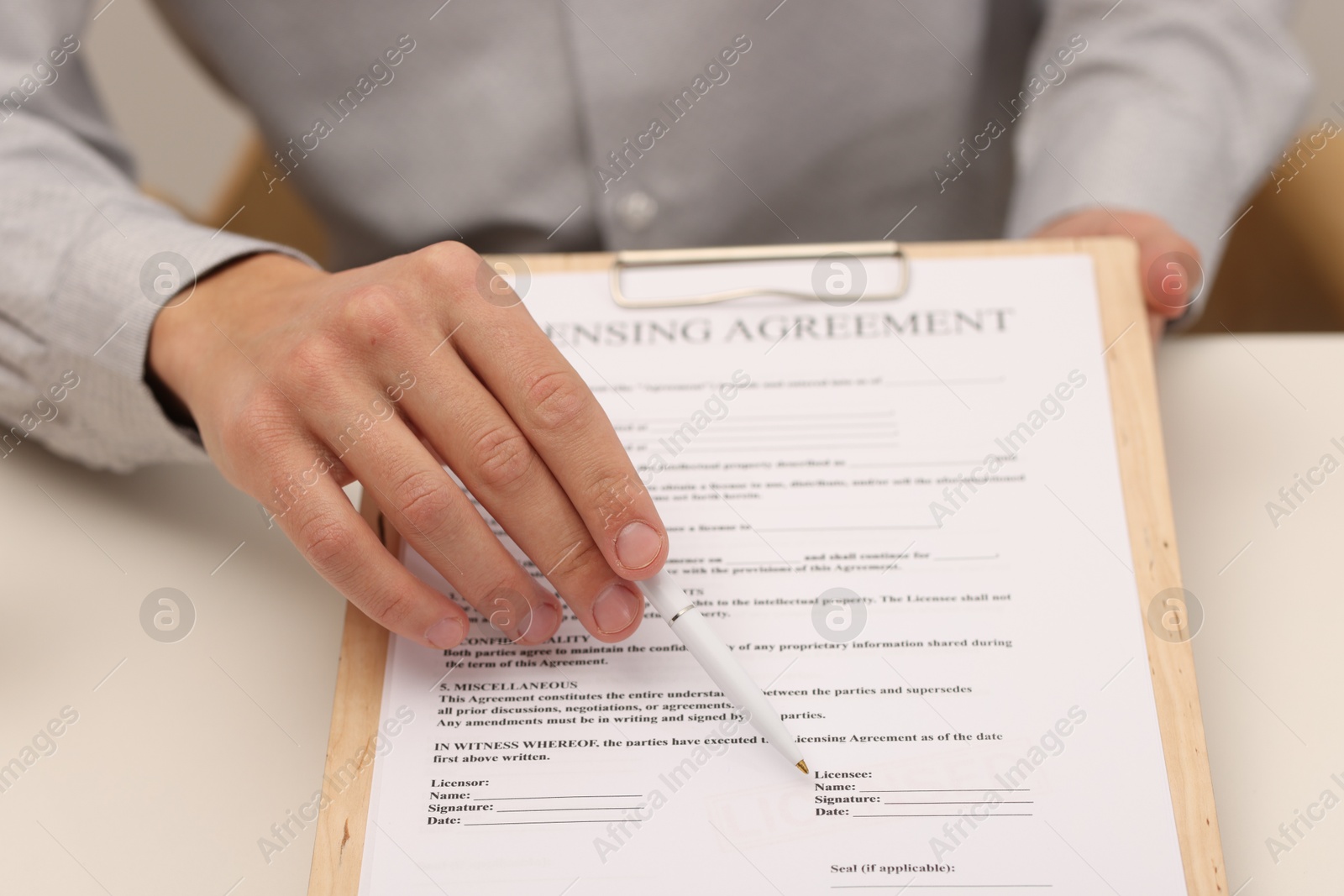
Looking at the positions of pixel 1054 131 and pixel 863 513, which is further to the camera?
pixel 1054 131

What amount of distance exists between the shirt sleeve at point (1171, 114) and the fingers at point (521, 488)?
0.51 meters

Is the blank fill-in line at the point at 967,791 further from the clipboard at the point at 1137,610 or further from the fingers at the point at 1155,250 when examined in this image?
the fingers at the point at 1155,250

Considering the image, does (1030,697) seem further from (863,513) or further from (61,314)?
(61,314)

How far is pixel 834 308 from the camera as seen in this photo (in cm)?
56

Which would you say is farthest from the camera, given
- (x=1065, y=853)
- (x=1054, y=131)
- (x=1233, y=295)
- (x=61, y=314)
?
(x=1233, y=295)

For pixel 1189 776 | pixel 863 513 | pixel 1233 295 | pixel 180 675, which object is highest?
pixel 180 675

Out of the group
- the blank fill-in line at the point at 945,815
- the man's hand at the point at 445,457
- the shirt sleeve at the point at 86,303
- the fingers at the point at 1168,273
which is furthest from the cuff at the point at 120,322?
the fingers at the point at 1168,273

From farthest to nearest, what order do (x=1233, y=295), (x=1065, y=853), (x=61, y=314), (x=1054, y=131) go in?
1. (x=1233, y=295)
2. (x=1054, y=131)
3. (x=61, y=314)
4. (x=1065, y=853)

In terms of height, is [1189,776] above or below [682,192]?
below

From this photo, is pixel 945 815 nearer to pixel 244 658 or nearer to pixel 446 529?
pixel 446 529

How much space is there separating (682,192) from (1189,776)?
60 centimetres

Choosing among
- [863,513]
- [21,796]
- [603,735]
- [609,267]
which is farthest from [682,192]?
[21,796]

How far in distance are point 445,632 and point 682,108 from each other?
0.53 m

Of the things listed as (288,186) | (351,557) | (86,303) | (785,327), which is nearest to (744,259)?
(785,327)
